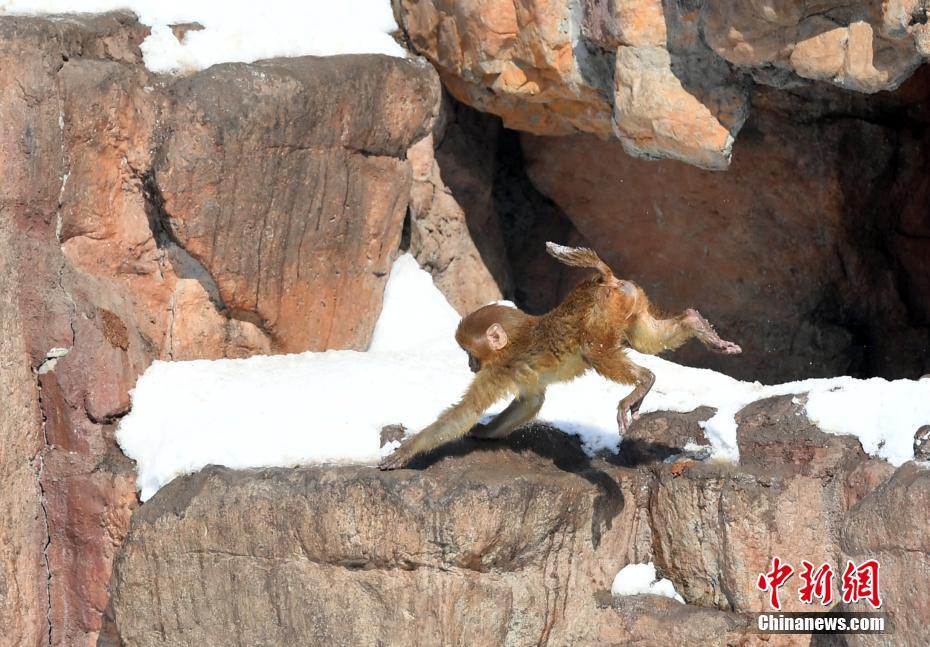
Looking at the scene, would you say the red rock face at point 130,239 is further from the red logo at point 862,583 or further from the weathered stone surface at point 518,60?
the red logo at point 862,583

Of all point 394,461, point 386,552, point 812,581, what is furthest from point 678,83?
point 386,552

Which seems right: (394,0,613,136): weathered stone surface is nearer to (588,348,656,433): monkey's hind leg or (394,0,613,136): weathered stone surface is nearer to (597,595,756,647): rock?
(588,348,656,433): monkey's hind leg

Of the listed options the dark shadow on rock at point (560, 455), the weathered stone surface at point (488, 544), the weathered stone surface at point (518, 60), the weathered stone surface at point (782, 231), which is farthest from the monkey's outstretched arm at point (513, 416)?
the weathered stone surface at point (782, 231)

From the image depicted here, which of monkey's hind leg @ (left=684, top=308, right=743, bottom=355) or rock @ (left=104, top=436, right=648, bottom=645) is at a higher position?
monkey's hind leg @ (left=684, top=308, right=743, bottom=355)

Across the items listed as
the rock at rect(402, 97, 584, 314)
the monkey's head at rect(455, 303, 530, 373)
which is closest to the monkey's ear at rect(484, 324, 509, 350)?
the monkey's head at rect(455, 303, 530, 373)

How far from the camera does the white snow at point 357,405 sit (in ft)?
26.1

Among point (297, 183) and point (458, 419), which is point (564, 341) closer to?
point (458, 419)

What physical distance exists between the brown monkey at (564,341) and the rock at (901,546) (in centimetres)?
112

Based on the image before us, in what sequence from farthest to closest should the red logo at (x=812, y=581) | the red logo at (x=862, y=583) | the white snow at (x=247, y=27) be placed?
the white snow at (x=247, y=27) < the red logo at (x=812, y=581) < the red logo at (x=862, y=583)

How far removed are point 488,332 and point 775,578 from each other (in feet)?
6.63

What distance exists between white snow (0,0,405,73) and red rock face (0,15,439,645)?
8.1 inches

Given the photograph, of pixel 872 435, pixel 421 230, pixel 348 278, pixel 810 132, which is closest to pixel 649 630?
pixel 872 435

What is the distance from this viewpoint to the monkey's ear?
7.93 metres

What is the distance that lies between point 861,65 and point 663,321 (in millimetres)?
1824
